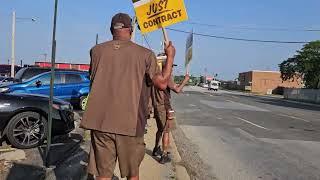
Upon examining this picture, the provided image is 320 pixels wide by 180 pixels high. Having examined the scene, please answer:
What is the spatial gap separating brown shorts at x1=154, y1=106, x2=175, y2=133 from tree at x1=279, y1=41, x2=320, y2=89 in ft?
223

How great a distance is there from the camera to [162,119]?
28.7 ft

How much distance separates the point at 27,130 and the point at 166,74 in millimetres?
5346

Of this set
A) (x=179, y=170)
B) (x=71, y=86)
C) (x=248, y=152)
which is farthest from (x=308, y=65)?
(x=179, y=170)

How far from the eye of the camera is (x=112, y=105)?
438 centimetres

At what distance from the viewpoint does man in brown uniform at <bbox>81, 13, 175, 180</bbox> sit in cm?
437

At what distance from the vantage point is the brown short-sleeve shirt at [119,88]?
4363 mm

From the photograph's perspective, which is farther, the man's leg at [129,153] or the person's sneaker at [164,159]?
the person's sneaker at [164,159]

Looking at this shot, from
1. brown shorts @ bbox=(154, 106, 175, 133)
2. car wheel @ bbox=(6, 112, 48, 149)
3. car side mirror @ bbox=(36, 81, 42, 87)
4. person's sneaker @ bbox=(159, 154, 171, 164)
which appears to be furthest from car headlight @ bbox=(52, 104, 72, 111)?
car side mirror @ bbox=(36, 81, 42, 87)

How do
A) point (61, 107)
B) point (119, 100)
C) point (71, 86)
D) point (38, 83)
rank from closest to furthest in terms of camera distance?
1. point (119, 100)
2. point (61, 107)
3. point (38, 83)
4. point (71, 86)

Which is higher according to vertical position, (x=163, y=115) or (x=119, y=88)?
(x=119, y=88)

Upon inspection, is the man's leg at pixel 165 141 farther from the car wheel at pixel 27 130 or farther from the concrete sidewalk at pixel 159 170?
the car wheel at pixel 27 130

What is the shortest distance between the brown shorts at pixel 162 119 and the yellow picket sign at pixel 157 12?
2527 millimetres

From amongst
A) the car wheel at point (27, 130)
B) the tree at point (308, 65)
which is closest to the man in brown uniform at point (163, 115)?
the car wheel at point (27, 130)

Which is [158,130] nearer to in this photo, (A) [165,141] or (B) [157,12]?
(A) [165,141]
